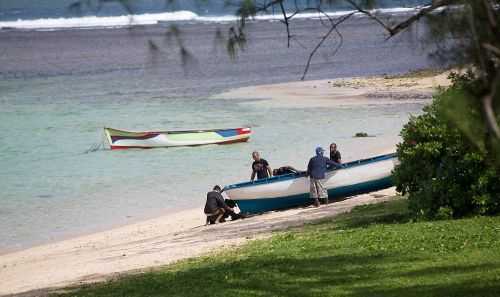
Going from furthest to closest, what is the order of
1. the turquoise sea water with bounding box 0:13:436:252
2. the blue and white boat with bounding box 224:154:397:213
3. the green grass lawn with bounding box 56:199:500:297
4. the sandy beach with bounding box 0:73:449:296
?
the turquoise sea water with bounding box 0:13:436:252 → the blue and white boat with bounding box 224:154:397:213 → the sandy beach with bounding box 0:73:449:296 → the green grass lawn with bounding box 56:199:500:297

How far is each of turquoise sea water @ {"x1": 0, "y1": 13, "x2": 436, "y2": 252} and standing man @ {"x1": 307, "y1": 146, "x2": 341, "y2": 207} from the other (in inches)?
148

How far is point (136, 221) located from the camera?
74.6ft

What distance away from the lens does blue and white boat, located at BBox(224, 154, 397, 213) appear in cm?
2059

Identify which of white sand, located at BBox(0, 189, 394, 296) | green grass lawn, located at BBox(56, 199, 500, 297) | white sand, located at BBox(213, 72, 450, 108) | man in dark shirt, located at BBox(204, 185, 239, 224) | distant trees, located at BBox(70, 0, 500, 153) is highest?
white sand, located at BBox(213, 72, 450, 108)

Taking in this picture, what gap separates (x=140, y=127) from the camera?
129 feet

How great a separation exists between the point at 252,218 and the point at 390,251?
7930mm

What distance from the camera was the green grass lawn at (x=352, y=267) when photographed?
35.1ft

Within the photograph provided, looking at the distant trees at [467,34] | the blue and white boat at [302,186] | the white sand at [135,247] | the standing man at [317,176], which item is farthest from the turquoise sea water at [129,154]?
the distant trees at [467,34]

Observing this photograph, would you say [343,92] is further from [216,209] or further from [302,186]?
[216,209]

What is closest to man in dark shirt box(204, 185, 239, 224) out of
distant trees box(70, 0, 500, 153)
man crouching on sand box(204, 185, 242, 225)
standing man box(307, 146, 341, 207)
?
man crouching on sand box(204, 185, 242, 225)

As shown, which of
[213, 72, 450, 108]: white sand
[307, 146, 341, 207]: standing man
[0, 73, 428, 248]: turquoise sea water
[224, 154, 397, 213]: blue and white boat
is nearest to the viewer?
[307, 146, 341, 207]: standing man

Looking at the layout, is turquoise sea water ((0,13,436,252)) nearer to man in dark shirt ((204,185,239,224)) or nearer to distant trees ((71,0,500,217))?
distant trees ((71,0,500,217))

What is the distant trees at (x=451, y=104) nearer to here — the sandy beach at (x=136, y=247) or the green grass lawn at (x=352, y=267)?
the green grass lawn at (x=352, y=267)

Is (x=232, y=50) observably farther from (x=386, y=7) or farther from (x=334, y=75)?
(x=334, y=75)
